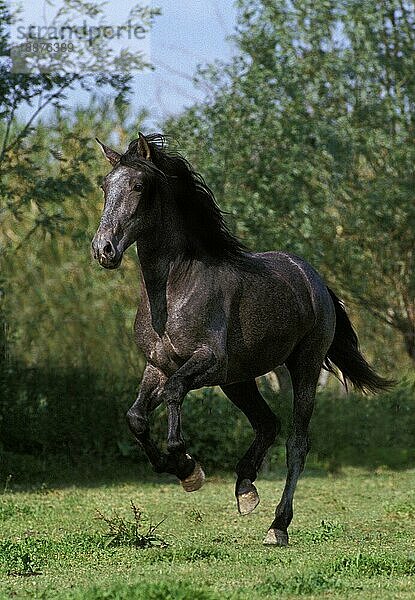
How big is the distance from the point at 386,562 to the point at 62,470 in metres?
8.48

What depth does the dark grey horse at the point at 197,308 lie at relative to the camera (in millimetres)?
6680

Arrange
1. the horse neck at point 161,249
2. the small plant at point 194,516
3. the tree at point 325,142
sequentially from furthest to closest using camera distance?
the tree at point 325,142 → the small plant at point 194,516 → the horse neck at point 161,249

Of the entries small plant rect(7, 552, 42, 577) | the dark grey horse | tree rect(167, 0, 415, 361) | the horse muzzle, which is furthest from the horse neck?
tree rect(167, 0, 415, 361)

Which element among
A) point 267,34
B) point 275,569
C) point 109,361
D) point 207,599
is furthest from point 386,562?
point 267,34

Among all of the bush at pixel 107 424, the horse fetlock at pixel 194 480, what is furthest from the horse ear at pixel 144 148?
the bush at pixel 107 424

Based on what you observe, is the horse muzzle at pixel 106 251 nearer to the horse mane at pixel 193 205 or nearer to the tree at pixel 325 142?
the horse mane at pixel 193 205

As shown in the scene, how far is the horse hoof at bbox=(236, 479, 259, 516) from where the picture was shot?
7.29 metres

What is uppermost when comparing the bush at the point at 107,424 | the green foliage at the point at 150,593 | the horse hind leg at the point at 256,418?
the horse hind leg at the point at 256,418

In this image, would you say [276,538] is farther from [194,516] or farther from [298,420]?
[194,516]

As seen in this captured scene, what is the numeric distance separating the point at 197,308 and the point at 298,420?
1.45 metres

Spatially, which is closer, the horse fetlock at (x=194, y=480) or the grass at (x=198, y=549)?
the grass at (x=198, y=549)

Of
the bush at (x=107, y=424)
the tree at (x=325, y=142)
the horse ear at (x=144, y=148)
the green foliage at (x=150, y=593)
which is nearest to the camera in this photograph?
the green foliage at (x=150, y=593)

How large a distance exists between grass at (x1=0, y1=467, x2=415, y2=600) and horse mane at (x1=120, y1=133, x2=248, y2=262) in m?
1.95

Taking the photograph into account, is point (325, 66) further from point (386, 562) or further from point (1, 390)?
point (386, 562)
